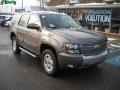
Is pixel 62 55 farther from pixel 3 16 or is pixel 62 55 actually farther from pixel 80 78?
pixel 3 16

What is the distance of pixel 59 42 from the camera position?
6578mm

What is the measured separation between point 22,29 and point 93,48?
3.22 m

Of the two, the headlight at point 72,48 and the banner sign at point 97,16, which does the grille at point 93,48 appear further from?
the banner sign at point 97,16

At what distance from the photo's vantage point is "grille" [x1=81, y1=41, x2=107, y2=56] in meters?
6.47

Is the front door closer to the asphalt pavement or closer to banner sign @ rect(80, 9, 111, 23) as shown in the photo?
the asphalt pavement

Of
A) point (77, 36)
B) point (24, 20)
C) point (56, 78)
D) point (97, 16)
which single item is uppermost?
point (24, 20)

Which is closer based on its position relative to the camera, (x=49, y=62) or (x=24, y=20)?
(x=49, y=62)

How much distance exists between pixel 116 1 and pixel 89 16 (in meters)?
2.73

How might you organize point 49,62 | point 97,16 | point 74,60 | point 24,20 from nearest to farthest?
point 74,60 → point 49,62 → point 24,20 → point 97,16

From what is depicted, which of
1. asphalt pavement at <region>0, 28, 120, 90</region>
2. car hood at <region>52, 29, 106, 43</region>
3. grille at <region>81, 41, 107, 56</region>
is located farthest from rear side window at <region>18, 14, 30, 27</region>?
grille at <region>81, 41, 107, 56</region>

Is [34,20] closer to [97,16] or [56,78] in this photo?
[56,78]

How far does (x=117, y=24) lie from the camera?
704 inches

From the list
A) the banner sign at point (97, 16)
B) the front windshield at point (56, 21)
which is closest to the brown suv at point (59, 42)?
the front windshield at point (56, 21)

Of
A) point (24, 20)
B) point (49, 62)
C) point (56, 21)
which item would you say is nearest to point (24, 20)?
point (24, 20)
